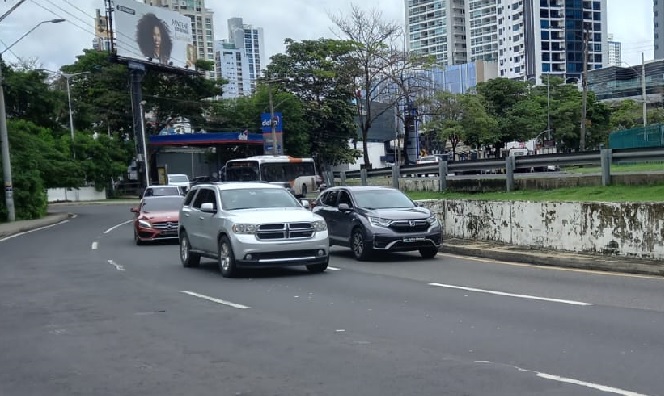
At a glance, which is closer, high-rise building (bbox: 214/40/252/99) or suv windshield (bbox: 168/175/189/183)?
suv windshield (bbox: 168/175/189/183)

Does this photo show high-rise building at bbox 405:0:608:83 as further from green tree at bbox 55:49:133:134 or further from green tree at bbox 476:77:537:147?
green tree at bbox 55:49:133:134

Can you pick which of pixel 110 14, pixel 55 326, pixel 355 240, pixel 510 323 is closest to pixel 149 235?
pixel 355 240

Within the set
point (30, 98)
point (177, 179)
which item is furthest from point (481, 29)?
point (30, 98)

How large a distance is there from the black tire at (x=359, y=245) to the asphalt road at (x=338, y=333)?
1.50 metres

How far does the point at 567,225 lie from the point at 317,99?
5901 centimetres

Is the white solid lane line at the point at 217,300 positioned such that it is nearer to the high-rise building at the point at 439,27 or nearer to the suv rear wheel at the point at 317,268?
the suv rear wheel at the point at 317,268

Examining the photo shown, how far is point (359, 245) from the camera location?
17469 millimetres

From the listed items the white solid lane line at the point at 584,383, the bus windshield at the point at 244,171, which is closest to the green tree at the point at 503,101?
the bus windshield at the point at 244,171

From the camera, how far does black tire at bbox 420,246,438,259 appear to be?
17.4 metres

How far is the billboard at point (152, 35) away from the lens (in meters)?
61.1

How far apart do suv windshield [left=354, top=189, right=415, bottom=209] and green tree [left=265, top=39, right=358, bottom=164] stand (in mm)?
46491

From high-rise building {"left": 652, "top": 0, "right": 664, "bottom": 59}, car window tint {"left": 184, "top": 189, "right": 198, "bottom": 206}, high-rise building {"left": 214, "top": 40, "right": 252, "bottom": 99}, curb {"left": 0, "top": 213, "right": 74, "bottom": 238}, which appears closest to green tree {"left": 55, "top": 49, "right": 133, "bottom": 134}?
curb {"left": 0, "top": 213, "right": 74, "bottom": 238}

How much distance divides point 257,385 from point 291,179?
3735 centimetres

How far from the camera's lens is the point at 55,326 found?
9867 millimetres
